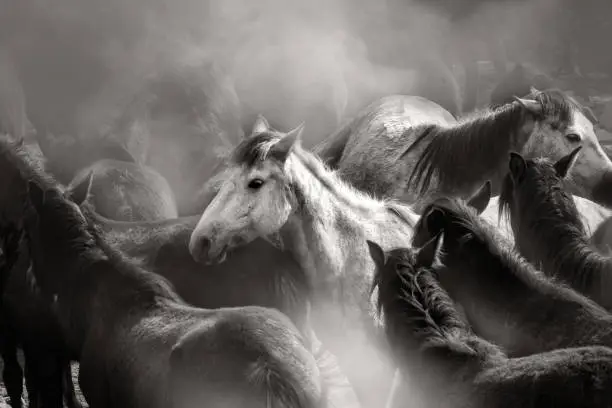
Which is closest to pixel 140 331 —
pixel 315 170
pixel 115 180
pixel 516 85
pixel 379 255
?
pixel 379 255

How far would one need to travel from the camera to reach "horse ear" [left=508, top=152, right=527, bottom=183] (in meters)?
3.59

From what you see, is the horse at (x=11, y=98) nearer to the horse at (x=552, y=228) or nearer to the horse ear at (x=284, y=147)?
the horse ear at (x=284, y=147)

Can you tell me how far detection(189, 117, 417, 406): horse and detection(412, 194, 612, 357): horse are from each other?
19.0 inches

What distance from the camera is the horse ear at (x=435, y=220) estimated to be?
3021 mm

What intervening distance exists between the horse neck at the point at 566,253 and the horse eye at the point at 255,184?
903 millimetres

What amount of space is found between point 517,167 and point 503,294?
0.89 metres

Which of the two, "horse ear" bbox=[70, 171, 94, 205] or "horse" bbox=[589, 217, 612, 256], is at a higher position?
"horse ear" bbox=[70, 171, 94, 205]

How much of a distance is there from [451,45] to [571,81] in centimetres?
110

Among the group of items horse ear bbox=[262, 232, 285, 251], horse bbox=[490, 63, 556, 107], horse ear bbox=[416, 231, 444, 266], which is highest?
horse ear bbox=[416, 231, 444, 266]

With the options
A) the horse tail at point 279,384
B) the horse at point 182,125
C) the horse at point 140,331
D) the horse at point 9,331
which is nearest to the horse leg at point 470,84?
the horse at point 182,125

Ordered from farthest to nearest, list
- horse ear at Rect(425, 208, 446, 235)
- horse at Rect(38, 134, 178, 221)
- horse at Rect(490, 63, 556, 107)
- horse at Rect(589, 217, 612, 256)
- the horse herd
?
1. horse at Rect(490, 63, 556, 107)
2. horse at Rect(38, 134, 178, 221)
3. horse at Rect(589, 217, 612, 256)
4. horse ear at Rect(425, 208, 446, 235)
5. the horse herd

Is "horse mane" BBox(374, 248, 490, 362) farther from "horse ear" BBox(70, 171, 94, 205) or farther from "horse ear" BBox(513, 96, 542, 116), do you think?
"horse ear" BBox(513, 96, 542, 116)

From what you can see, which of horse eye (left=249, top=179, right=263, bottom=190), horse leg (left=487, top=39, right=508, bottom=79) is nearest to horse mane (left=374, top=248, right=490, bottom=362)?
horse eye (left=249, top=179, right=263, bottom=190)

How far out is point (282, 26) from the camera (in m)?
7.96
